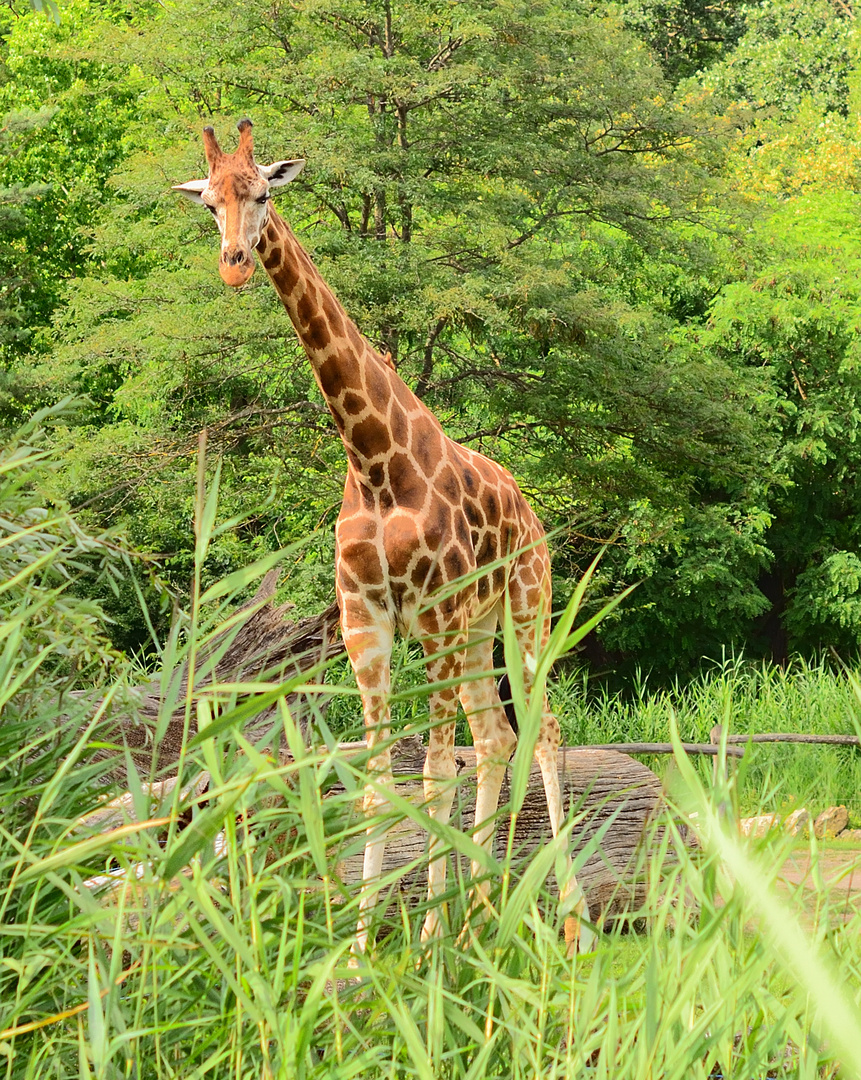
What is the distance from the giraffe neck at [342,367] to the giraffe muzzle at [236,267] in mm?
418

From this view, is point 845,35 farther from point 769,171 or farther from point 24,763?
point 24,763

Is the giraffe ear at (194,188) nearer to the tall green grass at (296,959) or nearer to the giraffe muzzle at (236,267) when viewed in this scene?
the giraffe muzzle at (236,267)

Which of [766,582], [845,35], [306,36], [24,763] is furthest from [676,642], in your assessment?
[24,763]

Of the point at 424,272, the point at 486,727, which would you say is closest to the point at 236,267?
the point at 486,727

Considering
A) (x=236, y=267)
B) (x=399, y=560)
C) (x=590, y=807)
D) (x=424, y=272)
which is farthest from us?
(x=424, y=272)

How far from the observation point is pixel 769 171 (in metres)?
19.2

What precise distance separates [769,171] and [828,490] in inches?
217

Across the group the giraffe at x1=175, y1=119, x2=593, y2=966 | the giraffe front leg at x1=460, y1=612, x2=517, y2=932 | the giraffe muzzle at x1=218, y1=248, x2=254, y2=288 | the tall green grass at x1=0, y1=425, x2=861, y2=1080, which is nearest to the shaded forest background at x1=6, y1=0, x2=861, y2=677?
the giraffe front leg at x1=460, y1=612, x2=517, y2=932

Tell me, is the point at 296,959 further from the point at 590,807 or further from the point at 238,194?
the point at 590,807

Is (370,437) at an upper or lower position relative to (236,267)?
lower

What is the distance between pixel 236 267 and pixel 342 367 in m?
0.73

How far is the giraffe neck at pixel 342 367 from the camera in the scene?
4555mm

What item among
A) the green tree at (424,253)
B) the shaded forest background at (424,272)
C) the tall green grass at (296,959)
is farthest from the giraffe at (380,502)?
the green tree at (424,253)

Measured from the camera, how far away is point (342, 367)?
4656mm
